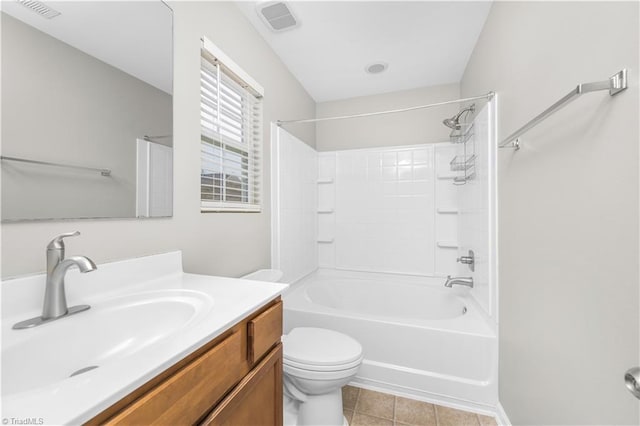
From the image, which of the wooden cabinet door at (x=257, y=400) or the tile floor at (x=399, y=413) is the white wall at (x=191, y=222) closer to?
the wooden cabinet door at (x=257, y=400)

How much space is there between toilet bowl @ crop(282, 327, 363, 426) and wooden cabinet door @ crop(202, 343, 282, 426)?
0.30 m

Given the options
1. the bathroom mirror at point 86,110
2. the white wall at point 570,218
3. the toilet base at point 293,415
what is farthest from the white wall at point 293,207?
the white wall at point 570,218

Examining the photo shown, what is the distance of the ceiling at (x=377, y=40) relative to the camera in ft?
5.24

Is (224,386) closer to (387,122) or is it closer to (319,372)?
(319,372)

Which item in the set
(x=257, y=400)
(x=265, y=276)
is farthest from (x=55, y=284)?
(x=265, y=276)

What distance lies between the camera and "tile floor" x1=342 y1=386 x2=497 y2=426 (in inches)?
57.0

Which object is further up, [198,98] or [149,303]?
[198,98]

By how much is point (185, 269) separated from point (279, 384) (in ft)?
2.23

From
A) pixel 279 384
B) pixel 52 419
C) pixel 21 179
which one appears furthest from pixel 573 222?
pixel 21 179

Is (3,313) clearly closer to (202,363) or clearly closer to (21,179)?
(21,179)

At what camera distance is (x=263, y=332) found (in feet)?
2.79

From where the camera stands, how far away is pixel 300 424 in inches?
54.1

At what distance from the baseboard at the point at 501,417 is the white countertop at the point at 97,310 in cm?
150

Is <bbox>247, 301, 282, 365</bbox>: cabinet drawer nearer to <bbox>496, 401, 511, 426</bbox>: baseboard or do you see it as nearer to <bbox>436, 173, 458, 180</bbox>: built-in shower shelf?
<bbox>496, 401, 511, 426</bbox>: baseboard
